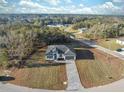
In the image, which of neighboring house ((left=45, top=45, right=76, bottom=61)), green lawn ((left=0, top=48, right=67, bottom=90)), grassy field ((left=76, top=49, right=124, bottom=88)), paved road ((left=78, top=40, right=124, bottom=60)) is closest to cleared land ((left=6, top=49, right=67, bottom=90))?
green lawn ((left=0, top=48, right=67, bottom=90))

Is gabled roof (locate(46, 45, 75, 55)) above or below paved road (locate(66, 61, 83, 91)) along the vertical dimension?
above

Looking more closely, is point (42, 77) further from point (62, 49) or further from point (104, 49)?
point (104, 49)

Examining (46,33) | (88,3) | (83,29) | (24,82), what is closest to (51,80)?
(24,82)

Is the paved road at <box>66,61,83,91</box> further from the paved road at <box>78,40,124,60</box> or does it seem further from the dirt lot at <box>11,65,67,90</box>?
the paved road at <box>78,40,124,60</box>

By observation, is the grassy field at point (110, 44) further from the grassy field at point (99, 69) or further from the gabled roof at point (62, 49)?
the gabled roof at point (62, 49)

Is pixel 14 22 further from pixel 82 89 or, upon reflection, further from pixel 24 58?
pixel 82 89

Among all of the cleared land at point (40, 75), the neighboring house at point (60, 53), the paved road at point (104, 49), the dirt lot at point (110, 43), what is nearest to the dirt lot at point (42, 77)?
the cleared land at point (40, 75)
